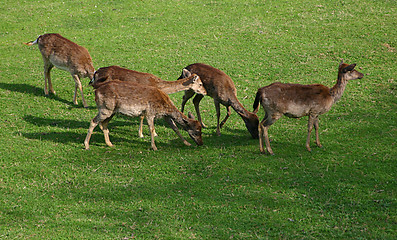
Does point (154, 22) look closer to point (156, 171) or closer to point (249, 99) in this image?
point (249, 99)

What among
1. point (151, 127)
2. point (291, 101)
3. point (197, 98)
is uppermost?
point (291, 101)

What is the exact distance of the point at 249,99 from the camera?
15.0 m

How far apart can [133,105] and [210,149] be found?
2.32 metres

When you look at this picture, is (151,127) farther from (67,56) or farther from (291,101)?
(67,56)

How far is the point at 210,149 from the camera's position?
38.3ft

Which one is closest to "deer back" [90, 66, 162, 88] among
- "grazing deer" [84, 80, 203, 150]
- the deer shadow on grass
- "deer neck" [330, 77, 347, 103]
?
"grazing deer" [84, 80, 203, 150]

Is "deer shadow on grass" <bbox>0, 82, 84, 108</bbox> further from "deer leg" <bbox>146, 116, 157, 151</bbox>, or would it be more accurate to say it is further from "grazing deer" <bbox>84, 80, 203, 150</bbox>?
"deer leg" <bbox>146, 116, 157, 151</bbox>

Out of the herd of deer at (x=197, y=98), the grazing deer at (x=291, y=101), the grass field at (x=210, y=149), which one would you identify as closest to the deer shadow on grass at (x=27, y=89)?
the grass field at (x=210, y=149)

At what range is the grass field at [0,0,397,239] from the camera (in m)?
8.56

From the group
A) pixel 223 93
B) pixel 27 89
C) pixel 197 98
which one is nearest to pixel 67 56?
pixel 27 89

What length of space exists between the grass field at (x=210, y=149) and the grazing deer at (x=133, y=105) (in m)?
0.59

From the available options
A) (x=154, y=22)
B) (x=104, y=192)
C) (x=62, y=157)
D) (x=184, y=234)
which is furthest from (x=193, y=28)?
(x=184, y=234)

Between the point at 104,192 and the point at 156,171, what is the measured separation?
1.40 metres

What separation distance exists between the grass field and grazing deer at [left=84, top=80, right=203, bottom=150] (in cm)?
59
